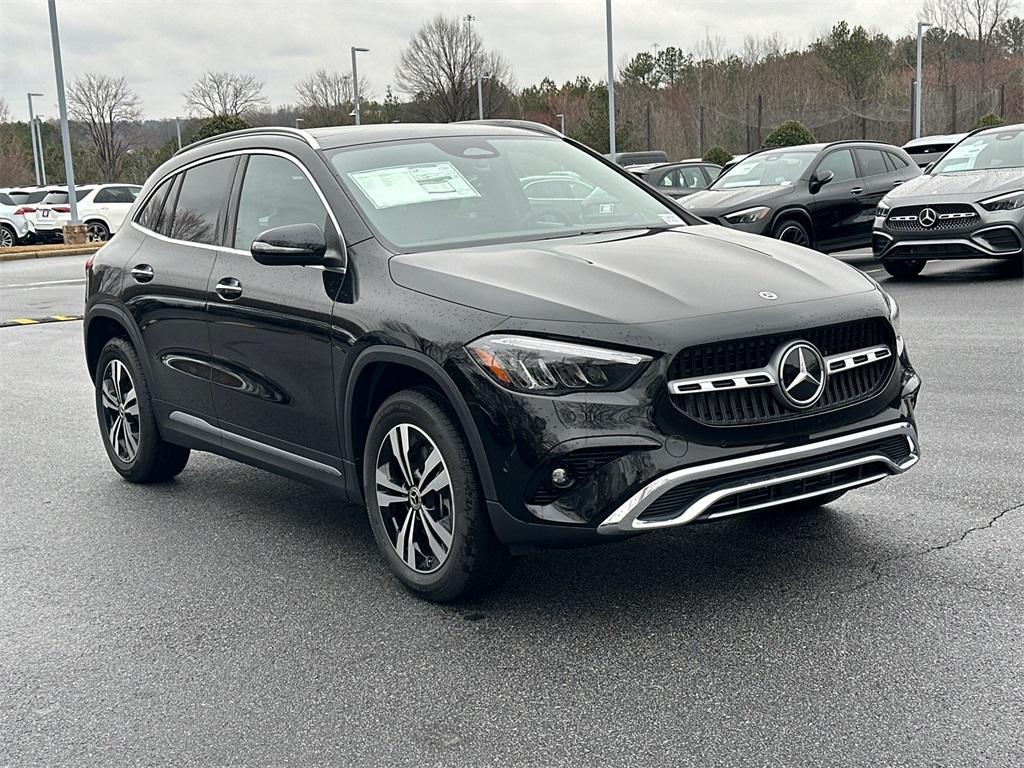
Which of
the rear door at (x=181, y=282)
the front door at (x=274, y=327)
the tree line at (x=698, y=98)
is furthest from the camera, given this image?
the tree line at (x=698, y=98)

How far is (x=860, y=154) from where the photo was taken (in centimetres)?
1645

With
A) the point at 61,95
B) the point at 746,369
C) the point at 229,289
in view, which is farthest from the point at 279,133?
the point at 61,95

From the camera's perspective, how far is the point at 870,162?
16453 mm

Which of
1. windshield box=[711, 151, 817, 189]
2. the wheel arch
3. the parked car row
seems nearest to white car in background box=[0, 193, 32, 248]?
the parked car row

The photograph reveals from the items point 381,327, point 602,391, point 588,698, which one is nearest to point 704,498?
point 602,391

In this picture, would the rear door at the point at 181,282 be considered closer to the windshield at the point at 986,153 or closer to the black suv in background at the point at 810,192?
the black suv in background at the point at 810,192

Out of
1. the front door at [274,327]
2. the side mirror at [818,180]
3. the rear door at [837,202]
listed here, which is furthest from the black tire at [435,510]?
the rear door at [837,202]

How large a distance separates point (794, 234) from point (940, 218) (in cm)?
222

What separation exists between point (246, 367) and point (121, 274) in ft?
5.00

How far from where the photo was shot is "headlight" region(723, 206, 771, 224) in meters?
14.9

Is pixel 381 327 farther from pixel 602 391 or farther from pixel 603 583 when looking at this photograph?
pixel 603 583

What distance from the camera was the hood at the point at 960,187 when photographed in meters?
13.3

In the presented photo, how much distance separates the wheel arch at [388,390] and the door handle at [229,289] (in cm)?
93

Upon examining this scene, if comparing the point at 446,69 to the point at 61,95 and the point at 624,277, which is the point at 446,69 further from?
the point at 624,277
